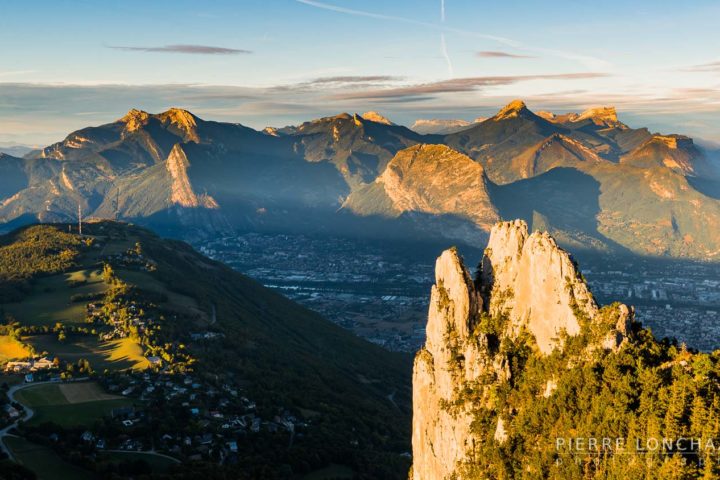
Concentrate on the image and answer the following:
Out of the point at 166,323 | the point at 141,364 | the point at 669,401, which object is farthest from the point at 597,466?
the point at 166,323

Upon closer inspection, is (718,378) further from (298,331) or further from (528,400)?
(298,331)

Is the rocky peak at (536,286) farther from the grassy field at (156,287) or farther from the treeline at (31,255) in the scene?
the treeline at (31,255)

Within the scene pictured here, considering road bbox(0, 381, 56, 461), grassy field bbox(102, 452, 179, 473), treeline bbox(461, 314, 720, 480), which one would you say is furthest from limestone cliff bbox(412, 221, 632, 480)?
road bbox(0, 381, 56, 461)

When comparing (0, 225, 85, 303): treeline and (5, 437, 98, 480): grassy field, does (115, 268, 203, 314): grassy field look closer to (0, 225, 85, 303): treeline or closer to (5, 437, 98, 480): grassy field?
(0, 225, 85, 303): treeline

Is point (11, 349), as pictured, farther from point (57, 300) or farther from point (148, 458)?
point (148, 458)

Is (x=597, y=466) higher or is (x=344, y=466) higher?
(x=597, y=466)
